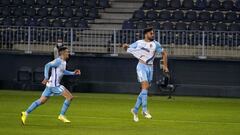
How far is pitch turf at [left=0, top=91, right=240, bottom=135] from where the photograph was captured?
15961 millimetres

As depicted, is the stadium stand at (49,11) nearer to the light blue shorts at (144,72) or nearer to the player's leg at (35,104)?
the light blue shorts at (144,72)

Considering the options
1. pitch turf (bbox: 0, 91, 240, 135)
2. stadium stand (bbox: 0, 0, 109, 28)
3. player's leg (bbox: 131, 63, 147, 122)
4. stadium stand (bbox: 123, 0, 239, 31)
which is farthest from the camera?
stadium stand (bbox: 0, 0, 109, 28)

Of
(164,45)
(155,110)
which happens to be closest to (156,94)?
(164,45)

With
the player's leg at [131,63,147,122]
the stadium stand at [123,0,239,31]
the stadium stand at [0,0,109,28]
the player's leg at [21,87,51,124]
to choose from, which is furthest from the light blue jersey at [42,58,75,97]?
the stadium stand at [0,0,109,28]

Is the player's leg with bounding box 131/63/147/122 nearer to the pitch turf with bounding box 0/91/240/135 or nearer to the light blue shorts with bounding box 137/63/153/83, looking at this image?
the light blue shorts with bounding box 137/63/153/83

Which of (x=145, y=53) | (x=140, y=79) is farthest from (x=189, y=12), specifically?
(x=140, y=79)

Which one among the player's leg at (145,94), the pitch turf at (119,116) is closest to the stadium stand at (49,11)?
the pitch turf at (119,116)

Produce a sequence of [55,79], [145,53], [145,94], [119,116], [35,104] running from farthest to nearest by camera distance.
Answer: [119,116], [145,53], [145,94], [55,79], [35,104]

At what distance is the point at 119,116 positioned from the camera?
2002 centimetres

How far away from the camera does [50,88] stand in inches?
699

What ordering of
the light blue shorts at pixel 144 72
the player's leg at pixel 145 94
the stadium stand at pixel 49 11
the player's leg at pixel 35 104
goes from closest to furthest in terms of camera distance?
1. the player's leg at pixel 35 104
2. the player's leg at pixel 145 94
3. the light blue shorts at pixel 144 72
4. the stadium stand at pixel 49 11

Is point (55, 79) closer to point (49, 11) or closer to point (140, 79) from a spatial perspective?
point (140, 79)

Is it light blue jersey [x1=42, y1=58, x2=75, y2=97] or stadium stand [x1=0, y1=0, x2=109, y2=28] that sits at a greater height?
stadium stand [x1=0, y1=0, x2=109, y2=28]

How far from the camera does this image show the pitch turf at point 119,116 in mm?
15961
